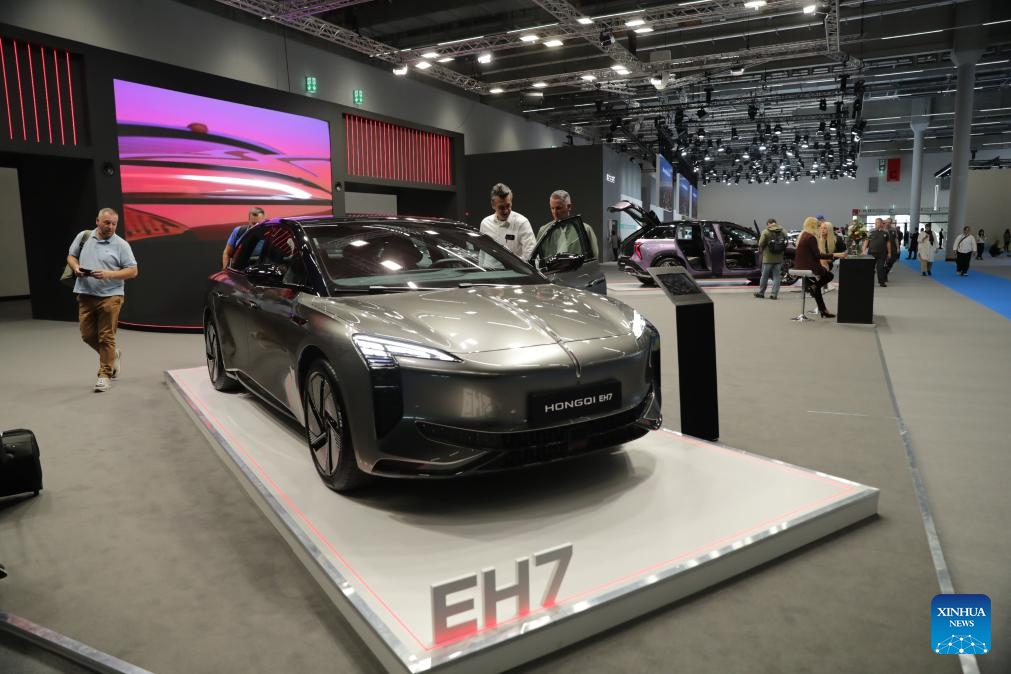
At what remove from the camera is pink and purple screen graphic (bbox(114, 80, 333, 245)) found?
32.5ft

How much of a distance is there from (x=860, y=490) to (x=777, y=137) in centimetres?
2913

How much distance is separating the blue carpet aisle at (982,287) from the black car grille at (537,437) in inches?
382

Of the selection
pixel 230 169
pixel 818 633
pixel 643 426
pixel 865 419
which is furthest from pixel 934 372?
pixel 230 169

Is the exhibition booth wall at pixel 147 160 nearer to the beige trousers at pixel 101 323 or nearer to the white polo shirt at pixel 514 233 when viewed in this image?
the beige trousers at pixel 101 323

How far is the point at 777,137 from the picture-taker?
93.8ft

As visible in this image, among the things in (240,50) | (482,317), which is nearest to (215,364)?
(482,317)

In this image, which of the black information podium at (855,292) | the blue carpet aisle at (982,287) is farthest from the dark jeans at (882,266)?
the black information podium at (855,292)

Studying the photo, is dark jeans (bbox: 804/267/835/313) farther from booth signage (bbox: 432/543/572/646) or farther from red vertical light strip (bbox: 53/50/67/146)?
red vertical light strip (bbox: 53/50/67/146)

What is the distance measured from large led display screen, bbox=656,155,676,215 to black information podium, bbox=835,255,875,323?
1614 cm

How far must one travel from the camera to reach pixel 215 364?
495 cm

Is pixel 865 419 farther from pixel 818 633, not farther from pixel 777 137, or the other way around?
pixel 777 137

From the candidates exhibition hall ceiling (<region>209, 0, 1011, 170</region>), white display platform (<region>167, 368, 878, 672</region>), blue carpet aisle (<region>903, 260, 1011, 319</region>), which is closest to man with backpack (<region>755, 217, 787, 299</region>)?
blue carpet aisle (<region>903, 260, 1011, 319</region>)

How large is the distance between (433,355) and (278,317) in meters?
1.28

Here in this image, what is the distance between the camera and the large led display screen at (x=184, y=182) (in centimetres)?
982
